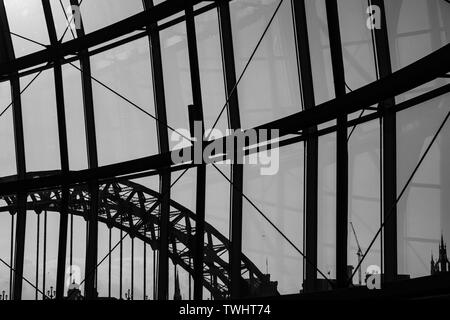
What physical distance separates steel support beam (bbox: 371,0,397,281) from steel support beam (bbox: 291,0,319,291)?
164cm

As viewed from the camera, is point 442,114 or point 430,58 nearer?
point 430,58

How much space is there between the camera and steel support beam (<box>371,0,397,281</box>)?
14.1m

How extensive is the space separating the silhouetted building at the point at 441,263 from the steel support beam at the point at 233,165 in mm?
4703

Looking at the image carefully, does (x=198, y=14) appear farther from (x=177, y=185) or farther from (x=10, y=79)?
(x=10, y=79)

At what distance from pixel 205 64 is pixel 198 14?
3.76ft

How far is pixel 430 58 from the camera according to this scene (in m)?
10.5

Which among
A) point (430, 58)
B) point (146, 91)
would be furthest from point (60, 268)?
point (430, 58)

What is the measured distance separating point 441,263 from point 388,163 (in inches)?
89.7

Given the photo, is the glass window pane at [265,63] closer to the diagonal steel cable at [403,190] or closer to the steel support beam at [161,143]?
the steel support beam at [161,143]

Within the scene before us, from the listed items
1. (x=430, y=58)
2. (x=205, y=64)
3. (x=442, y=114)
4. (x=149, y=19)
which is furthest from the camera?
(x=205, y=64)

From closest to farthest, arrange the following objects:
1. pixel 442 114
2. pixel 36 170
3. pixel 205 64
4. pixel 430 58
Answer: pixel 430 58
pixel 442 114
pixel 205 64
pixel 36 170

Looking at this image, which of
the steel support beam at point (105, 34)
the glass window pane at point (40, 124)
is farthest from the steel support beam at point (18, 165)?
the steel support beam at point (105, 34)

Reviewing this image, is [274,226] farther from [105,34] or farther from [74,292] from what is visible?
[74,292]

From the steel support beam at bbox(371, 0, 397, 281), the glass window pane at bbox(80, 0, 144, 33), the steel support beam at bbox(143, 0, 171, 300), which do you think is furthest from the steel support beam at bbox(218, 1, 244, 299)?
the steel support beam at bbox(371, 0, 397, 281)
